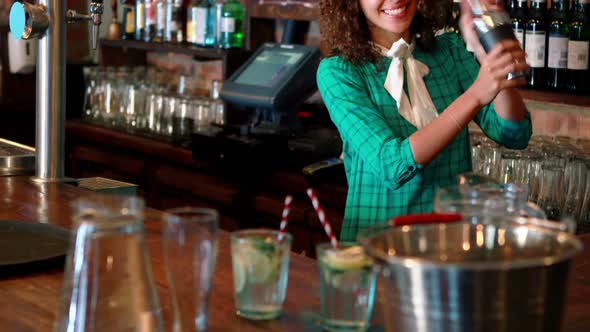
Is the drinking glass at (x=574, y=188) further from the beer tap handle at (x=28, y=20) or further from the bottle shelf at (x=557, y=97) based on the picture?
the beer tap handle at (x=28, y=20)

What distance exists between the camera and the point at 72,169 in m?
5.37

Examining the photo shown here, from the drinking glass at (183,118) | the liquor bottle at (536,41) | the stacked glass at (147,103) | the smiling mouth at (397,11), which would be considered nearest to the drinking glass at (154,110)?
the stacked glass at (147,103)

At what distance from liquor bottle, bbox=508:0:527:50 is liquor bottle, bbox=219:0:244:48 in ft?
5.64

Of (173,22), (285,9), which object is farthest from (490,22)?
(173,22)

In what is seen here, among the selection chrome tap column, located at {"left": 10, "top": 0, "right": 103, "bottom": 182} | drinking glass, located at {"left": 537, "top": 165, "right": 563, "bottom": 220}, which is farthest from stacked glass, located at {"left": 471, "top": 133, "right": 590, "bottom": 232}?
chrome tap column, located at {"left": 10, "top": 0, "right": 103, "bottom": 182}

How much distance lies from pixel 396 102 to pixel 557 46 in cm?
101

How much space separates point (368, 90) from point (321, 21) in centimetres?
33

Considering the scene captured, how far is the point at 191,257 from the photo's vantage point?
1321 millimetres

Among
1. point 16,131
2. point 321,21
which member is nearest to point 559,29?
point 321,21

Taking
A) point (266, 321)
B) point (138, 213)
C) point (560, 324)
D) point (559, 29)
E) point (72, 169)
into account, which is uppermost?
point (559, 29)

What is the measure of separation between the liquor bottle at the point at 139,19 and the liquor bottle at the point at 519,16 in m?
2.43

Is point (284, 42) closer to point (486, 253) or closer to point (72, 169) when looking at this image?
point (72, 169)

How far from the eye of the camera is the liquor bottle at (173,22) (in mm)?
5168

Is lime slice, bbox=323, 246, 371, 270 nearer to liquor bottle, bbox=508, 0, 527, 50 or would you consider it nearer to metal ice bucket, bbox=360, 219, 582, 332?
metal ice bucket, bbox=360, 219, 582, 332
